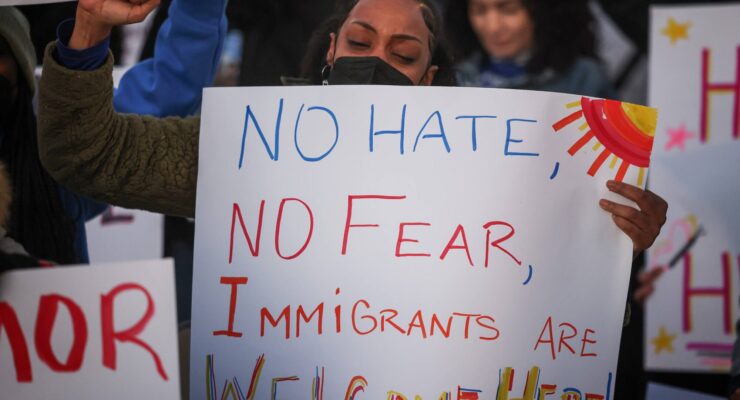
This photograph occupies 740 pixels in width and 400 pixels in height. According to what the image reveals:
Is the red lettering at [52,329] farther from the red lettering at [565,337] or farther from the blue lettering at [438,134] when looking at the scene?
the red lettering at [565,337]

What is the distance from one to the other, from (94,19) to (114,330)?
0.62 metres

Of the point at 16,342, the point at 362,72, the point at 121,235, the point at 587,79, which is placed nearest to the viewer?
the point at 16,342

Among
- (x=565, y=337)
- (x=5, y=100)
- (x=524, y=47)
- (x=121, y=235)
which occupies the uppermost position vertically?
(x=524, y=47)

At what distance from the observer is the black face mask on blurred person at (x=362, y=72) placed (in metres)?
1.89

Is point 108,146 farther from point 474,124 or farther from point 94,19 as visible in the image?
point 474,124

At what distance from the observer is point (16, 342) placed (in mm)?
1430

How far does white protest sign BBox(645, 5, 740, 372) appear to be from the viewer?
10.5 feet

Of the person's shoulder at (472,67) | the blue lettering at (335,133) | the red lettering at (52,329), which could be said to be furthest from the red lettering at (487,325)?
the person's shoulder at (472,67)

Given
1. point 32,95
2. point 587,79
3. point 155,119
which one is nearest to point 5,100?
point 32,95

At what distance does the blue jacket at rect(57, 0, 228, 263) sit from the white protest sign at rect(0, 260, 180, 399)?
800 millimetres

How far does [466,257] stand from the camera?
174 cm

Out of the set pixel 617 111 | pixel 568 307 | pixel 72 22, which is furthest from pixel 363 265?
pixel 72 22

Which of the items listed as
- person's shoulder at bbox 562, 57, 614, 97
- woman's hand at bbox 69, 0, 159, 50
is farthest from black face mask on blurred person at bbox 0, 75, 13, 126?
person's shoulder at bbox 562, 57, 614, 97

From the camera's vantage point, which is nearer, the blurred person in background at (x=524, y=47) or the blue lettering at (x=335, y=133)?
the blue lettering at (x=335, y=133)
